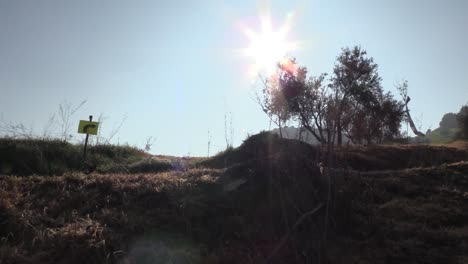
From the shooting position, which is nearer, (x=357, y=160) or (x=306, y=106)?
(x=357, y=160)

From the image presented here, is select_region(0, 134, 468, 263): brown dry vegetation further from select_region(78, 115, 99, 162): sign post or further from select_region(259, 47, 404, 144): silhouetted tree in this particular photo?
select_region(259, 47, 404, 144): silhouetted tree

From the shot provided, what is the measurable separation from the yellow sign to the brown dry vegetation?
14.9 ft

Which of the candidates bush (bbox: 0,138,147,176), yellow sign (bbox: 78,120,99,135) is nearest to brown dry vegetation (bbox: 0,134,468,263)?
bush (bbox: 0,138,147,176)

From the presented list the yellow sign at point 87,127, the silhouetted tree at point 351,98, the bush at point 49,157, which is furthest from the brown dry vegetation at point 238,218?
the silhouetted tree at point 351,98

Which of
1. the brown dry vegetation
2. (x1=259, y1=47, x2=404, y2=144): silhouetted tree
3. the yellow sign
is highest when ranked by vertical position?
(x1=259, y1=47, x2=404, y2=144): silhouetted tree

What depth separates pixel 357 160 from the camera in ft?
40.5

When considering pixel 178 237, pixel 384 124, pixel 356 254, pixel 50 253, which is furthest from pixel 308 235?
pixel 384 124

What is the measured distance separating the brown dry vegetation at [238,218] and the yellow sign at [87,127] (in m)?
4.56

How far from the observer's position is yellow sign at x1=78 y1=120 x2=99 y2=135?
34.1 ft

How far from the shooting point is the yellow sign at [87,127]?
34.1 feet

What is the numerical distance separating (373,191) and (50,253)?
4613mm

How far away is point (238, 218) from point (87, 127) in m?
6.78

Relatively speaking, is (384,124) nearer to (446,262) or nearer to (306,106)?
(306,106)

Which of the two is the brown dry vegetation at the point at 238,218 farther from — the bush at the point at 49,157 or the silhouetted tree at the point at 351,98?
the silhouetted tree at the point at 351,98
